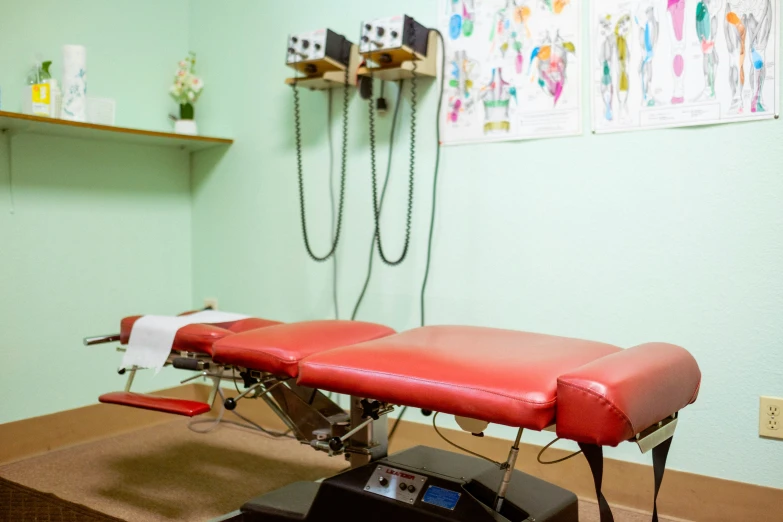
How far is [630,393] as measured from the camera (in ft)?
3.64

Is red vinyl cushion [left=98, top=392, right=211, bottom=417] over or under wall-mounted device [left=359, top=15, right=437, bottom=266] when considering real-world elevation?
under

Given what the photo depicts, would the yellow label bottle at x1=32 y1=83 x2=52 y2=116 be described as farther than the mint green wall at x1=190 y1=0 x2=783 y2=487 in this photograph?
Yes

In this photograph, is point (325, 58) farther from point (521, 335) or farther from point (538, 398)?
point (538, 398)

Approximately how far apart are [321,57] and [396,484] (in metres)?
1.51

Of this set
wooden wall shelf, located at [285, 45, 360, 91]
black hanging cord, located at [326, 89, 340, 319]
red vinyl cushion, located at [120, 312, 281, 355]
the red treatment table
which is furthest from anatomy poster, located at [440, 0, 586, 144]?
red vinyl cushion, located at [120, 312, 281, 355]

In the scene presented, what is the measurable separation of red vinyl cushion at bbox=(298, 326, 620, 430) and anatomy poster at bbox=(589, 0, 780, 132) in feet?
2.62

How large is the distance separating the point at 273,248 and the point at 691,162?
1.64 m

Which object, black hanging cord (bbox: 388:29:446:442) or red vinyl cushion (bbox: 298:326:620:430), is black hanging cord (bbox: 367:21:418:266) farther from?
red vinyl cushion (bbox: 298:326:620:430)

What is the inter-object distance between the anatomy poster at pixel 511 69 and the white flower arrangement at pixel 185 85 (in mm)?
1170

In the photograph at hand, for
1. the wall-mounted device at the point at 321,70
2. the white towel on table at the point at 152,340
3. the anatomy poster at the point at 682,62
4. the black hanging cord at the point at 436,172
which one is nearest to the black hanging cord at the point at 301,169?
the wall-mounted device at the point at 321,70

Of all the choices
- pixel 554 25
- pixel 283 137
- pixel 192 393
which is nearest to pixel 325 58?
pixel 283 137

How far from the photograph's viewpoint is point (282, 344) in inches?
62.9

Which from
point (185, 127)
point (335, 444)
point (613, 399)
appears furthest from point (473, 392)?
point (185, 127)

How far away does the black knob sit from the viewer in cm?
159
